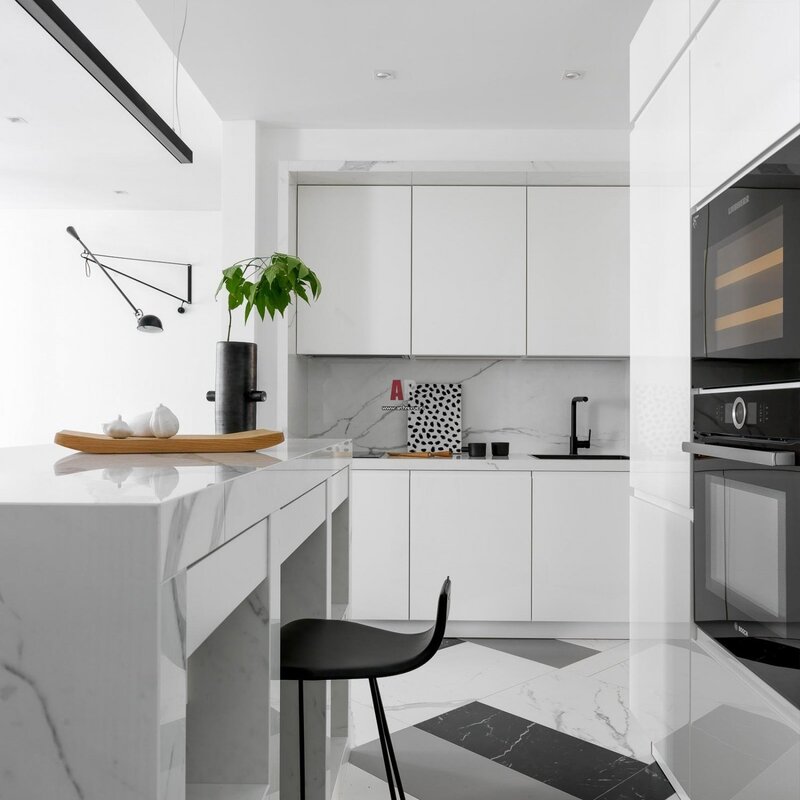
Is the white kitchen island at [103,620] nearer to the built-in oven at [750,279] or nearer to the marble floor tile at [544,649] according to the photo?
the built-in oven at [750,279]

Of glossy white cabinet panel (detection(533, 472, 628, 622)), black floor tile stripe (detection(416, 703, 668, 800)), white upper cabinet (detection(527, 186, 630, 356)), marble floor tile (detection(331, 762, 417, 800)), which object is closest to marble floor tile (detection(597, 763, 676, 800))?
black floor tile stripe (detection(416, 703, 668, 800))

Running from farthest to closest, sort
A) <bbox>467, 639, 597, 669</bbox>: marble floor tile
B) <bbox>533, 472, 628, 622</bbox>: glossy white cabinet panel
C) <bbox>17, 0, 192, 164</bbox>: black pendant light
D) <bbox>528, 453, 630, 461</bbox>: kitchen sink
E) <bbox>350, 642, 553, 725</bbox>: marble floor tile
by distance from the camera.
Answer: <bbox>528, 453, 630, 461</bbox>: kitchen sink
<bbox>533, 472, 628, 622</bbox>: glossy white cabinet panel
<bbox>467, 639, 597, 669</bbox>: marble floor tile
<bbox>350, 642, 553, 725</bbox>: marble floor tile
<bbox>17, 0, 192, 164</bbox>: black pendant light

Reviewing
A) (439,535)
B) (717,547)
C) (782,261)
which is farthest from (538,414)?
(782,261)

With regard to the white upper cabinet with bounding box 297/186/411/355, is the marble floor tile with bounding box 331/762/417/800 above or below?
below

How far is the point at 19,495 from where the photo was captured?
0.57 meters

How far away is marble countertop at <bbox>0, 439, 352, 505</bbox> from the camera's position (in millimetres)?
565

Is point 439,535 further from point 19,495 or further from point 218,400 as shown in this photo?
point 19,495

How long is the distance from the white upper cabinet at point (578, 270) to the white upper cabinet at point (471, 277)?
84 mm

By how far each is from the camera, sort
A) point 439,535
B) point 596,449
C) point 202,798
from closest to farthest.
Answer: point 202,798
point 439,535
point 596,449

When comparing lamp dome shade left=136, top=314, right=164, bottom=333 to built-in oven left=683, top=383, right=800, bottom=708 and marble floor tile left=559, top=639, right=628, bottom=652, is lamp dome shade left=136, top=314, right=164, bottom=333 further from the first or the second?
built-in oven left=683, top=383, right=800, bottom=708

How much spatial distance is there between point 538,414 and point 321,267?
1.48 metres

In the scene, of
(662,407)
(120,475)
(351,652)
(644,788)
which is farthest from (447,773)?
(120,475)

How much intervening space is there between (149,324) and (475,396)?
2439 millimetres

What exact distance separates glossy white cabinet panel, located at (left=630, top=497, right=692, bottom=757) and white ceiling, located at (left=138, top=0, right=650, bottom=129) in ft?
5.73
